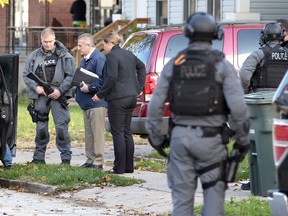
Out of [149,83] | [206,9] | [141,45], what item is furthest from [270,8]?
[149,83]

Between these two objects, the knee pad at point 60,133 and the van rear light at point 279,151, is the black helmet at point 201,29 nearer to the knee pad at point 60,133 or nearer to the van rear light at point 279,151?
the van rear light at point 279,151

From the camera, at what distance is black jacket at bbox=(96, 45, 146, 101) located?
13062 mm

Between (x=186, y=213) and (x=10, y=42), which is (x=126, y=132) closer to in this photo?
(x=186, y=213)

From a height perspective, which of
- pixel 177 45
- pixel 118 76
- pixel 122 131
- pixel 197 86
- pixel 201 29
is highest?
pixel 201 29

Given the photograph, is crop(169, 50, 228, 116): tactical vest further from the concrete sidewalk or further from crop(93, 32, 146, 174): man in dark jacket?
crop(93, 32, 146, 174): man in dark jacket

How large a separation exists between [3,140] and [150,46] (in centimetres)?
303

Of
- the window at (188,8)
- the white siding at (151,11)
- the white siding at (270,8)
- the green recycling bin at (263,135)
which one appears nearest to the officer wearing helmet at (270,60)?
the green recycling bin at (263,135)

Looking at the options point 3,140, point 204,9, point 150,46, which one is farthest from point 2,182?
point 204,9

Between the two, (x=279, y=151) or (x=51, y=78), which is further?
(x=51, y=78)

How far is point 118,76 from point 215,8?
628 inches

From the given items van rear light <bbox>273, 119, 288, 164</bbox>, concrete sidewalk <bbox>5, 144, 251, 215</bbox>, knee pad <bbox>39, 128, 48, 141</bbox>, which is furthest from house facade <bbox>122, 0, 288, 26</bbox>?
van rear light <bbox>273, 119, 288, 164</bbox>

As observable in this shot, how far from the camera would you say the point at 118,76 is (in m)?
13.1

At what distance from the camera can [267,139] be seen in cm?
1027

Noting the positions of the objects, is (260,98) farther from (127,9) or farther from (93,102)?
(127,9)
